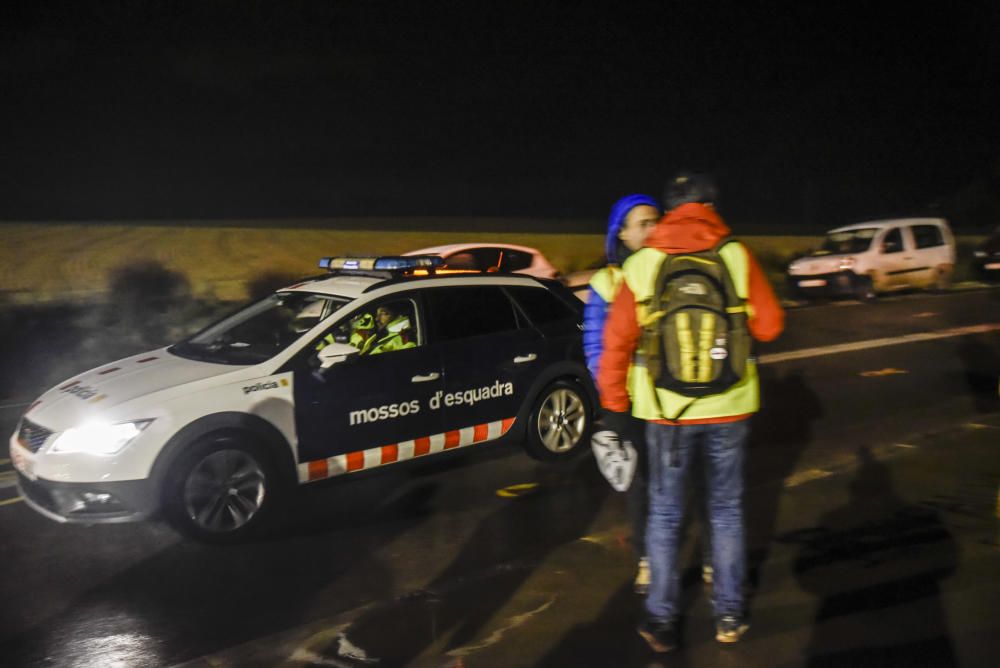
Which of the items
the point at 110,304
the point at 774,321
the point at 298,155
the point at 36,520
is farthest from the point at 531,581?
the point at 298,155

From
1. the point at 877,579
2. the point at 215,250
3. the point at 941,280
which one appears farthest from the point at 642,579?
the point at 215,250

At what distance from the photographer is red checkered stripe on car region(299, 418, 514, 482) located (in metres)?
6.24

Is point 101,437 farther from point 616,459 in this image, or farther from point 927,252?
point 927,252

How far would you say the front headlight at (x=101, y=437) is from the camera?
5.63m

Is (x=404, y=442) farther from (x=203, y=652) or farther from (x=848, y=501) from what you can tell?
→ (x=848, y=501)

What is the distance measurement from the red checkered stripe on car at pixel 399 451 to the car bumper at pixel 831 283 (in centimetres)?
1236

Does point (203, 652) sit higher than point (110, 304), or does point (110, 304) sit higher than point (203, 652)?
point (110, 304)

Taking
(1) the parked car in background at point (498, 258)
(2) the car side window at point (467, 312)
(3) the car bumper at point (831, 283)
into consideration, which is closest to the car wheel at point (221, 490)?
(2) the car side window at point (467, 312)

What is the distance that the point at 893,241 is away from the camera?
18.6 m

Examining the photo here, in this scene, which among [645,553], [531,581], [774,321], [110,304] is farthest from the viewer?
[110,304]

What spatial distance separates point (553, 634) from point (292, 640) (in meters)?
1.14

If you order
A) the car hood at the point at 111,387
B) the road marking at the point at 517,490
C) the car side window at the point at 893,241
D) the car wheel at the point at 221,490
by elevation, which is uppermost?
the car side window at the point at 893,241

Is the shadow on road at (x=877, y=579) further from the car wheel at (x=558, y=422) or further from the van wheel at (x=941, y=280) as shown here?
the van wheel at (x=941, y=280)

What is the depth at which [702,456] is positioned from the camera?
4.12 metres
